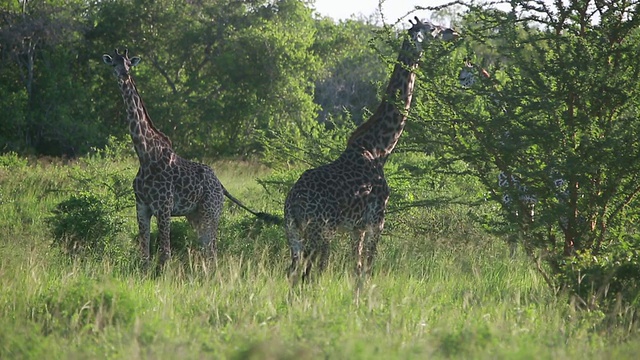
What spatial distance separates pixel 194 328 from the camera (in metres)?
5.77

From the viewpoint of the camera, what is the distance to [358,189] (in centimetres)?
841

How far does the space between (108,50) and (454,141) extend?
57.0 ft

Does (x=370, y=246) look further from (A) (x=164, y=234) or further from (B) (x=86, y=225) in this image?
(B) (x=86, y=225)

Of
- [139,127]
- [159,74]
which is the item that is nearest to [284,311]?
[139,127]

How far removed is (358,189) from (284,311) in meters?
2.33

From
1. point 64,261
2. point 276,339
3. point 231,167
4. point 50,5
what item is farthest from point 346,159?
point 50,5

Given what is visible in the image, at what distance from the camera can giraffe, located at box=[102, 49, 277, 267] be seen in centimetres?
909

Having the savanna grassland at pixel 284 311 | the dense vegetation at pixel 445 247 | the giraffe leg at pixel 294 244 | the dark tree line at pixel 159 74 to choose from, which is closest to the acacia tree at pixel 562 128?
the dense vegetation at pixel 445 247

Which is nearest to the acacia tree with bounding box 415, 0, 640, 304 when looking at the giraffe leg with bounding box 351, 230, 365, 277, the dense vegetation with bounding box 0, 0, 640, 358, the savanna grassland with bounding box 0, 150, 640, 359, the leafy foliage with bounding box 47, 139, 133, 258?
the dense vegetation with bounding box 0, 0, 640, 358

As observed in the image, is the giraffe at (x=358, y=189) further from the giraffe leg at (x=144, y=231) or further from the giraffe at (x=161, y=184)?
the giraffe leg at (x=144, y=231)

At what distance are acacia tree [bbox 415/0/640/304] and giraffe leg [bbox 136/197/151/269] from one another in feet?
9.14

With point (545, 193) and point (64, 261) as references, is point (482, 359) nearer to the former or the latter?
point (545, 193)

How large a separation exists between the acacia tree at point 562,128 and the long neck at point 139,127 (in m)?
2.71

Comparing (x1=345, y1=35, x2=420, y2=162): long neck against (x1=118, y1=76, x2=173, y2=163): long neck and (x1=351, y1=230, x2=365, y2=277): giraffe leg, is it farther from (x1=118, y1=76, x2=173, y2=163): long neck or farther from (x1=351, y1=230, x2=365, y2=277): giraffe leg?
(x1=118, y1=76, x2=173, y2=163): long neck
